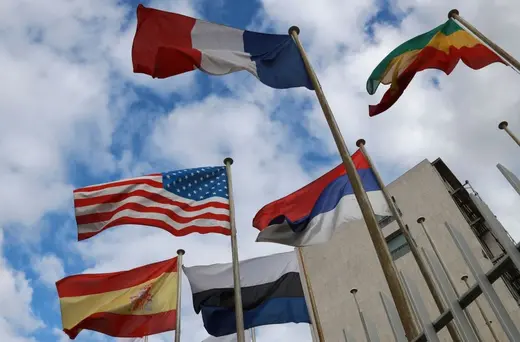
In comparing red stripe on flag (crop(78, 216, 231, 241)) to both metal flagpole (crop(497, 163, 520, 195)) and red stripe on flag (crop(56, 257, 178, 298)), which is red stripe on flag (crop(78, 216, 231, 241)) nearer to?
red stripe on flag (crop(56, 257, 178, 298))

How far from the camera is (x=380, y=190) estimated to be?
1012 cm

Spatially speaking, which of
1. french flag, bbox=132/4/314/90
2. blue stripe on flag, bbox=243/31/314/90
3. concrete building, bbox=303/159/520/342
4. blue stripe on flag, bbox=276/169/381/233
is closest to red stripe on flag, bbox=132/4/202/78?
french flag, bbox=132/4/314/90

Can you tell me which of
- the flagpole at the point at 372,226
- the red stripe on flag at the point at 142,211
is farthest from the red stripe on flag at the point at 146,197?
the flagpole at the point at 372,226

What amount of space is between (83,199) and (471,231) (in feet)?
51.5

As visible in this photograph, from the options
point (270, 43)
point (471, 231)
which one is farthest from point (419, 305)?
point (471, 231)

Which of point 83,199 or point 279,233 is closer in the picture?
point 279,233

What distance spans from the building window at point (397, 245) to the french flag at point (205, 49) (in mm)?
14643

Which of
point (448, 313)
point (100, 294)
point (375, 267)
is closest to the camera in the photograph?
point (448, 313)

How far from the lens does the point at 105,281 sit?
12.3 metres

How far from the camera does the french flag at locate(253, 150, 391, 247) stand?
31.6ft

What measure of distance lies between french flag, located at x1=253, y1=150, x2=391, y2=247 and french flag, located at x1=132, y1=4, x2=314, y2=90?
8.00 feet

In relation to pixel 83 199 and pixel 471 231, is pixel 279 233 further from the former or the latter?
pixel 471 231

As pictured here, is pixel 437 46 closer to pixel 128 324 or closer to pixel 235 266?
pixel 235 266

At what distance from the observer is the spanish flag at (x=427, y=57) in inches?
367
